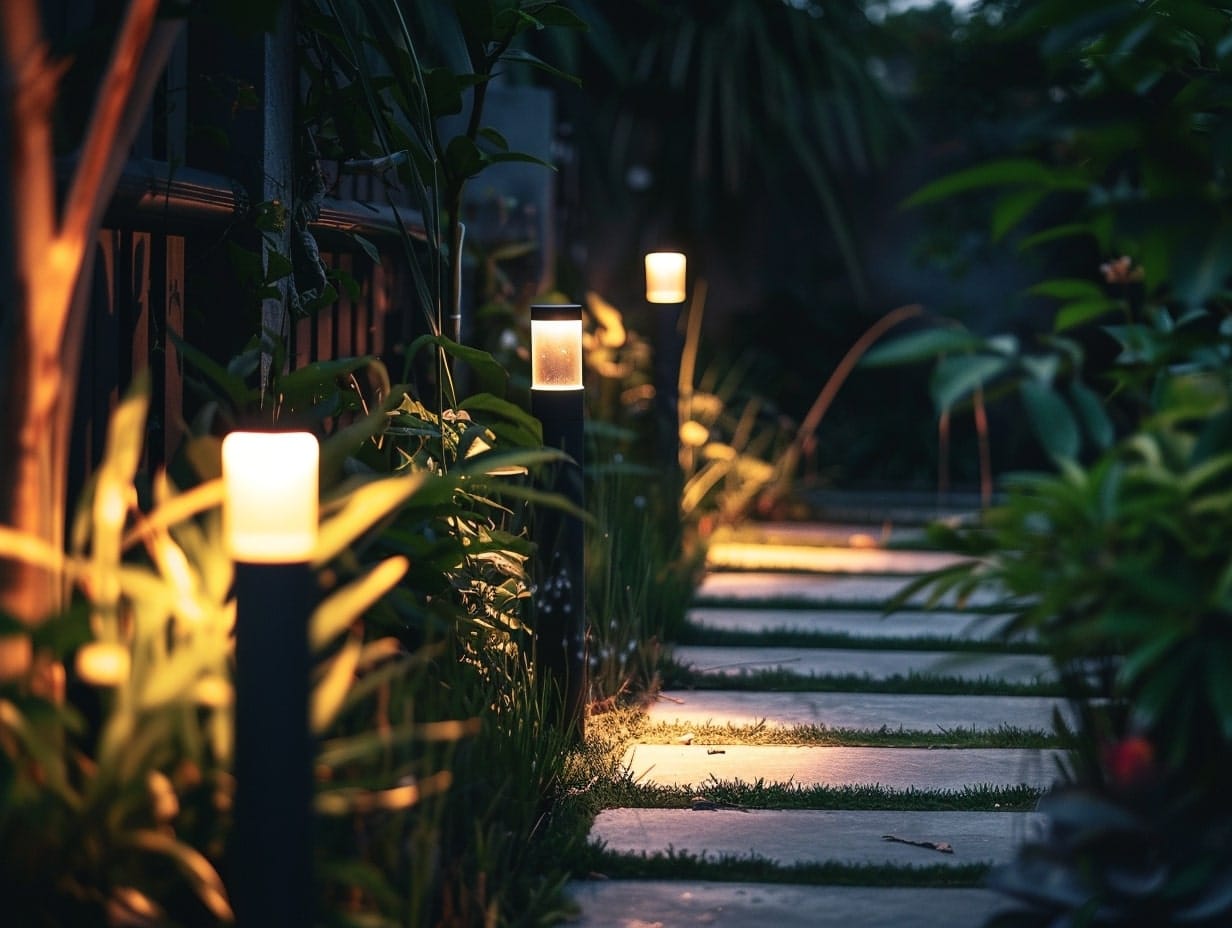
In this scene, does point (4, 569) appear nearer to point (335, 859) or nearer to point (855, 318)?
point (335, 859)

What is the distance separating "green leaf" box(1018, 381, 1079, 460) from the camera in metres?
1.67

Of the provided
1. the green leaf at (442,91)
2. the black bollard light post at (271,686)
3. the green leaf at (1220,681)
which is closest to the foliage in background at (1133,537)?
the green leaf at (1220,681)

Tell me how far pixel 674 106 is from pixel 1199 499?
663 cm

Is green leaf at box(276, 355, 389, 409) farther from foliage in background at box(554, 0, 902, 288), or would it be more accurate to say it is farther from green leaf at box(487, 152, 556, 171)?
foliage in background at box(554, 0, 902, 288)

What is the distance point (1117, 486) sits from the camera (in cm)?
164


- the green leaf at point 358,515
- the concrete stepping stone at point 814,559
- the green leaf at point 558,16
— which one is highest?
the green leaf at point 558,16

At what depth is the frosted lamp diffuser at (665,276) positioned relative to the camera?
4812mm

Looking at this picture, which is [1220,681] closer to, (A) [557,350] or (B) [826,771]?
(B) [826,771]

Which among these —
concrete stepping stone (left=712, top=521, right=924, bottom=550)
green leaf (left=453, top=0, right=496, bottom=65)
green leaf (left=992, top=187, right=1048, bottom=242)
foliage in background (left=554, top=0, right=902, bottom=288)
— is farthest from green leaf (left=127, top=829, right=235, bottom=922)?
foliage in background (left=554, top=0, right=902, bottom=288)

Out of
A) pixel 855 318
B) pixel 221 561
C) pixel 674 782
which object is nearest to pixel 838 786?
pixel 674 782

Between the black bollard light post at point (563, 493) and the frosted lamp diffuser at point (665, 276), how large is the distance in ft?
5.97

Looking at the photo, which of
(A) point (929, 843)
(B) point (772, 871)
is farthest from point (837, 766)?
(B) point (772, 871)

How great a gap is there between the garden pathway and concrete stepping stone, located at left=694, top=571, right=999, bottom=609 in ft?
0.06

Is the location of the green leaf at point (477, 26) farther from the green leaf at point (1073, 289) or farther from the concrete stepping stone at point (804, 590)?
the concrete stepping stone at point (804, 590)
